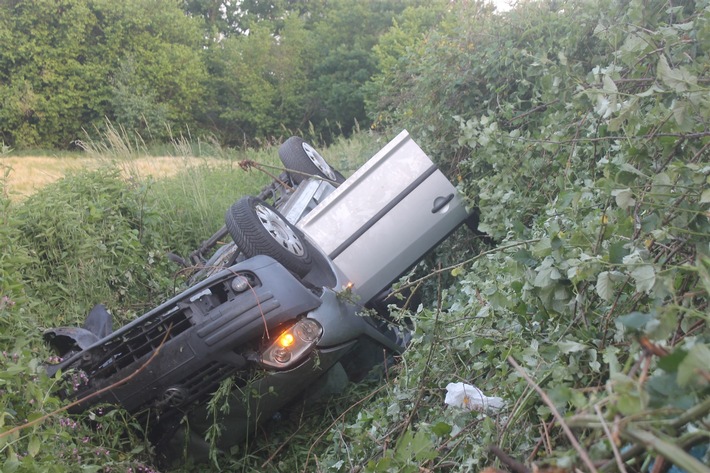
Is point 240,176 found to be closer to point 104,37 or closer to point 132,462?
point 132,462

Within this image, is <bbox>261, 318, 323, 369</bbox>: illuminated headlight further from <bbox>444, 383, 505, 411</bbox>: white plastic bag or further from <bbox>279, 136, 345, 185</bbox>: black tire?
<bbox>279, 136, 345, 185</bbox>: black tire

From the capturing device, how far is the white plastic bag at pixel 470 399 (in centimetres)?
255

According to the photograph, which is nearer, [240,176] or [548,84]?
[548,84]

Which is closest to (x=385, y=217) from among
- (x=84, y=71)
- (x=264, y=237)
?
(x=264, y=237)

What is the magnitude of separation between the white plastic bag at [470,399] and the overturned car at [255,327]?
1.38 meters

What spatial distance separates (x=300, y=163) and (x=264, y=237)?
7.34 ft

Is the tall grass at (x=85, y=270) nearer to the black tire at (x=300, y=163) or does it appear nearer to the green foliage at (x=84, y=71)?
the black tire at (x=300, y=163)

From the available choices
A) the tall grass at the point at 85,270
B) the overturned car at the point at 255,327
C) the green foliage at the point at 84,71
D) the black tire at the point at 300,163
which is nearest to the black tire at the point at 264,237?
the overturned car at the point at 255,327

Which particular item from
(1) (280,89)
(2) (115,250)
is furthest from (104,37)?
(2) (115,250)

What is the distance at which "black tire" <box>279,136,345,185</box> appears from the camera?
6570 mm

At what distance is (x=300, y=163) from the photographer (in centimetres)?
658

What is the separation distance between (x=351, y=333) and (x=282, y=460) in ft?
3.00

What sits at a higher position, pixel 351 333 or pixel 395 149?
pixel 395 149

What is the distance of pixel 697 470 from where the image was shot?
97 cm
